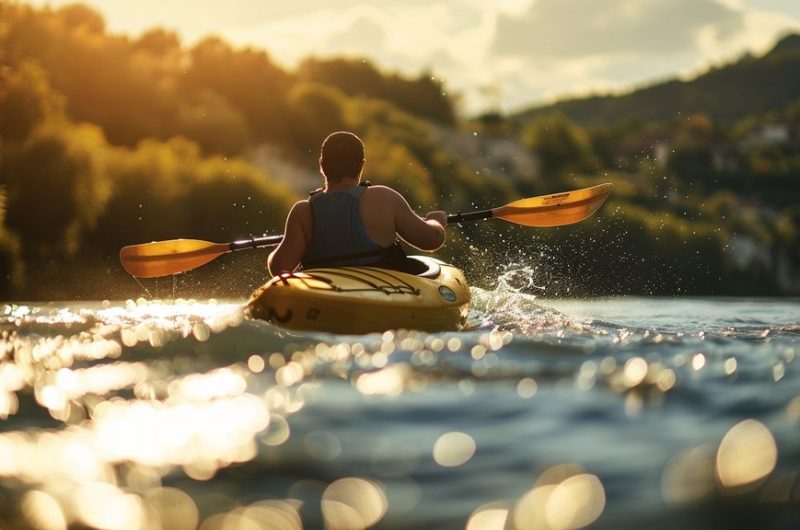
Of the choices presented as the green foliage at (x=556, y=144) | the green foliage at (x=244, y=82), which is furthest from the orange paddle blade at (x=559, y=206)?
the green foliage at (x=556, y=144)

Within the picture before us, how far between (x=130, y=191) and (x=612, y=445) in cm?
1456

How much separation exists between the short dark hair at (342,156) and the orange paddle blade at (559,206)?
7.61 feet

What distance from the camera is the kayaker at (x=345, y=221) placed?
5.70m

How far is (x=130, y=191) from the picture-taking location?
→ 16250mm

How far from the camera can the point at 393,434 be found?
280 cm

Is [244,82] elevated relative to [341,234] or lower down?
elevated

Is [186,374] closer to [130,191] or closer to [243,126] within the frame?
[130,191]

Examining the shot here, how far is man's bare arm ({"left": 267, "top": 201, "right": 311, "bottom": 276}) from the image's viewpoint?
5801 millimetres

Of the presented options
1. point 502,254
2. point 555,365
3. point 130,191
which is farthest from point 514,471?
point 502,254

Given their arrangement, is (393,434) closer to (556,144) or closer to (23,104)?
(23,104)

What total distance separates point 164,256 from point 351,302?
264 centimetres

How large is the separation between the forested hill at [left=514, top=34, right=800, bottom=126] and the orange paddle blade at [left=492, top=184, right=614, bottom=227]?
72.6 meters

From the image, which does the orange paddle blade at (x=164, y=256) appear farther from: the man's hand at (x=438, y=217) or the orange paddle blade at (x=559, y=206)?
the orange paddle blade at (x=559, y=206)

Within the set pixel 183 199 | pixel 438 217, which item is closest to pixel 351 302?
pixel 438 217
